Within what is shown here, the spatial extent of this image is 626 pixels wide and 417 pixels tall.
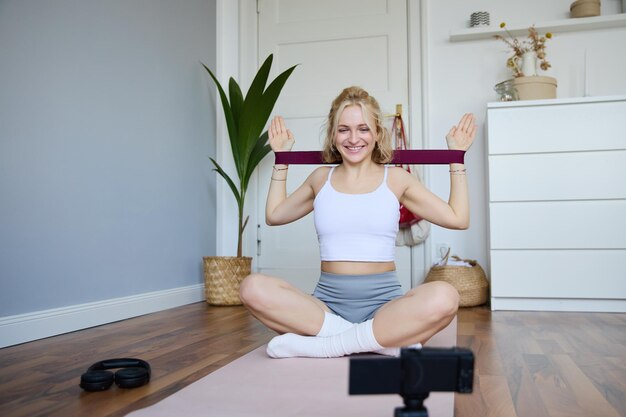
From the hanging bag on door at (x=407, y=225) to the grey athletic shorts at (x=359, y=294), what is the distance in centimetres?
155

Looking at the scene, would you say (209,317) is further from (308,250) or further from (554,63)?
(554,63)

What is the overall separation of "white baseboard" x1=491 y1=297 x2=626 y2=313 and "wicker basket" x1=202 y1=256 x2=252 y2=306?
4.68 ft

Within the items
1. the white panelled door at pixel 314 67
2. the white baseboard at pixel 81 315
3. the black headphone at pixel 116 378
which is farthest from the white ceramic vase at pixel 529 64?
the black headphone at pixel 116 378

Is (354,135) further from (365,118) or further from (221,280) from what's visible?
(221,280)

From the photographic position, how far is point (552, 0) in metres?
3.43

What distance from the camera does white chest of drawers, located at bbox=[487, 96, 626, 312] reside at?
288 centimetres

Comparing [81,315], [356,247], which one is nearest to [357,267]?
[356,247]

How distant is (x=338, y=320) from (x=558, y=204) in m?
1.81

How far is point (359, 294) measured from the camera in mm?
1717

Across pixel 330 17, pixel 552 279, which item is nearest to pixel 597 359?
pixel 552 279

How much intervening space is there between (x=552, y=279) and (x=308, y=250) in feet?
5.10

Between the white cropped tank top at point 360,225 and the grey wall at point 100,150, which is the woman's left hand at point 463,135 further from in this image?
the grey wall at point 100,150

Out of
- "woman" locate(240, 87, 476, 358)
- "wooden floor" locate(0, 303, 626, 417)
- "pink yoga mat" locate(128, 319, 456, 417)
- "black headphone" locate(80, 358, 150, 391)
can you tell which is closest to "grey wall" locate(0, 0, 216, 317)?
"wooden floor" locate(0, 303, 626, 417)

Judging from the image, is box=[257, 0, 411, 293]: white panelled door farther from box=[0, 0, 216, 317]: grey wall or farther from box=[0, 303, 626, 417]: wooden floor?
box=[0, 303, 626, 417]: wooden floor
